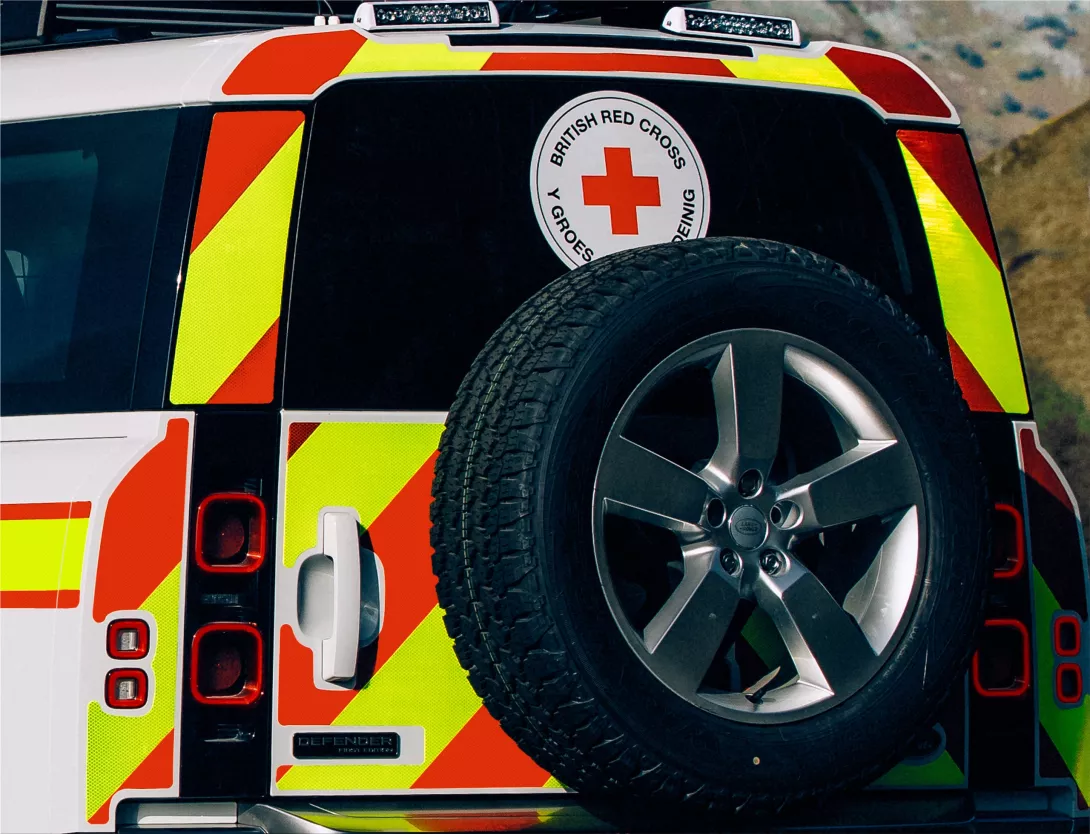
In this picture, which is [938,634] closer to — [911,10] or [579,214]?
[579,214]

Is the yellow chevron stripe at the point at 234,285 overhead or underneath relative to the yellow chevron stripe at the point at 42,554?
overhead

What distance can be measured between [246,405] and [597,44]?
116cm

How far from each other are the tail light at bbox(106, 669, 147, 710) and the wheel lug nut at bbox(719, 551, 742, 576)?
111 centimetres

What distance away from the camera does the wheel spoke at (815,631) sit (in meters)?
2.79

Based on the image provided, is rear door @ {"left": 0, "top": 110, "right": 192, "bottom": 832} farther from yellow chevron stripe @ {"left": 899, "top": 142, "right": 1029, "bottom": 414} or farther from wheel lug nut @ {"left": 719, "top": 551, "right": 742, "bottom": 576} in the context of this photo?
yellow chevron stripe @ {"left": 899, "top": 142, "right": 1029, "bottom": 414}

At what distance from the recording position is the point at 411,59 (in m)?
3.18

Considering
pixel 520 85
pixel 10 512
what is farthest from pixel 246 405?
pixel 520 85

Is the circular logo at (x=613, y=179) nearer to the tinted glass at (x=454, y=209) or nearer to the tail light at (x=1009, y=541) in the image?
the tinted glass at (x=454, y=209)

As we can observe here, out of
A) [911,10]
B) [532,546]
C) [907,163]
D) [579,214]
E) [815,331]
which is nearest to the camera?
[532,546]

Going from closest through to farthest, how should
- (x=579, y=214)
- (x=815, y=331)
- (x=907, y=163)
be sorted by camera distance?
1. (x=815, y=331)
2. (x=579, y=214)
3. (x=907, y=163)

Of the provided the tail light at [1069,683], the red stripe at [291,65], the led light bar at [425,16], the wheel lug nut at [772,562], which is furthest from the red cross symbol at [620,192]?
the tail light at [1069,683]

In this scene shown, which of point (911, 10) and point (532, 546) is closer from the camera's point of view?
point (532, 546)

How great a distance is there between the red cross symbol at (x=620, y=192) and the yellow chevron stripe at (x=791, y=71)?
0.39m

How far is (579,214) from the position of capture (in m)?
3.16
